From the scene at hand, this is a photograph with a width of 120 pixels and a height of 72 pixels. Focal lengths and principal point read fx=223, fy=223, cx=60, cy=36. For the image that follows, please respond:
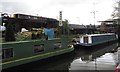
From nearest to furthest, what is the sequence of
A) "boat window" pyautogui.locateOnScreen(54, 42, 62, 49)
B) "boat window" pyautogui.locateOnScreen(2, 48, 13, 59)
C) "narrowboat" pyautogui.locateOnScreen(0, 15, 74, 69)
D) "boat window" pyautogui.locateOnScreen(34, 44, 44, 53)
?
1. "boat window" pyautogui.locateOnScreen(2, 48, 13, 59)
2. "narrowboat" pyautogui.locateOnScreen(0, 15, 74, 69)
3. "boat window" pyautogui.locateOnScreen(34, 44, 44, 53)
4. "boat window" pyautogui.locateOnScreen(54, 42, 62, 49)

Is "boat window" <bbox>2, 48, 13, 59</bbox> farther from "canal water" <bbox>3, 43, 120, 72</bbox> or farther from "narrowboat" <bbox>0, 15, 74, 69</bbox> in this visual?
"canal water" <bbox>3, 43, 120, 72</bbox>

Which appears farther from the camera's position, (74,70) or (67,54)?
(67,54)

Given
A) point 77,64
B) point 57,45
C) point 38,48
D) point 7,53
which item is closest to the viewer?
point 77,64

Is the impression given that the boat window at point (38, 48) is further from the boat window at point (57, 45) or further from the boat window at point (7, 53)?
the boat window at point (7, 53)

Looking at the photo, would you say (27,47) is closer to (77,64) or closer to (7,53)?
(7,53)

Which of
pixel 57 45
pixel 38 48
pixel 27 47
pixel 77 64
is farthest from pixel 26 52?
pixel 57 45

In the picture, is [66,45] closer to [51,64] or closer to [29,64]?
[51,64]

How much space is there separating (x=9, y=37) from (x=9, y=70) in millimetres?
2180

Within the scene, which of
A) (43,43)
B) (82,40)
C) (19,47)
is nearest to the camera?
(19,47)

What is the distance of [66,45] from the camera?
17.5 metres

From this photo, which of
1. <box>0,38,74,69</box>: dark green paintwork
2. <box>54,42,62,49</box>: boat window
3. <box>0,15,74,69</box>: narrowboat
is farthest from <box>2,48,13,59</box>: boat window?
<box>54,42,62,49</box>: boat window

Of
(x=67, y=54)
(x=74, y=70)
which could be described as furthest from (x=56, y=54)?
(x=74, y=70)

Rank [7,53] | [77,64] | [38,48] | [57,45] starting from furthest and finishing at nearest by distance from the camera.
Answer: [57,45]
[38,48]
[7,53]
[77,64]

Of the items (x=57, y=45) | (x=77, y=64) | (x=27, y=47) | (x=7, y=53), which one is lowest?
(x=77, y=64)
